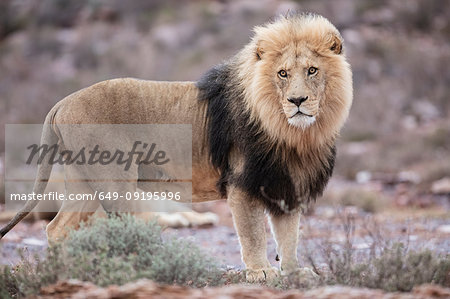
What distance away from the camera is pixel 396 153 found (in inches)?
643

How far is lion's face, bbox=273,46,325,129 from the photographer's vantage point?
488cm

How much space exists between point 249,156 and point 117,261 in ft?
4.57

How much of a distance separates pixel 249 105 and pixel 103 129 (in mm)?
1219

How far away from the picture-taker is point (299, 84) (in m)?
4.91

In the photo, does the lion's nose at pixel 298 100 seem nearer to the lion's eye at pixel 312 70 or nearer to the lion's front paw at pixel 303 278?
the lion's eye at pixel 312 70

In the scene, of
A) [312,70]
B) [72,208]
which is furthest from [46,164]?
[312,70]

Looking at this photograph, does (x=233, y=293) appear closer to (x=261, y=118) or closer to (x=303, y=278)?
(x=303, y=278)

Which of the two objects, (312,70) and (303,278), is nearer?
(303,278)

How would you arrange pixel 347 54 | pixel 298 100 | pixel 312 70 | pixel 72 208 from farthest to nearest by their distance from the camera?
pixel 347 54
pixel 72 208
pixel 312 70
pixel 298 100

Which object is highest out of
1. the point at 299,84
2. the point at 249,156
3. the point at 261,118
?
the point at 299,84

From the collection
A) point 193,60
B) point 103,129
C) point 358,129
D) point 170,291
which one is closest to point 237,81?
point 103,129

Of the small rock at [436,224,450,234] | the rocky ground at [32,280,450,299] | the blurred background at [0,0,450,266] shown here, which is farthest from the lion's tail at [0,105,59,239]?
the blurred background at [0,0,450,266]

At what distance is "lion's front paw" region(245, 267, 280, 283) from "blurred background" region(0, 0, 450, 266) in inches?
260

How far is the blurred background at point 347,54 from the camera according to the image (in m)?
15.2
